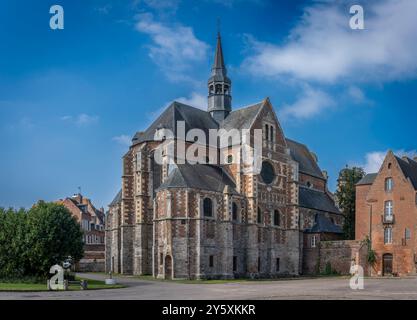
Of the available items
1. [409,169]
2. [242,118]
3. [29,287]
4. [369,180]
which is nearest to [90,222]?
[242,118]

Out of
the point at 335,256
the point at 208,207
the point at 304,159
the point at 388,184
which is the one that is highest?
the point at 304,159

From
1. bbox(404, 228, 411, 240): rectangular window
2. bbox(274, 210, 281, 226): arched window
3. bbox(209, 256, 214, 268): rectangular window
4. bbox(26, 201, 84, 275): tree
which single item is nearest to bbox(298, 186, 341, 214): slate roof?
bbox(274, 210, 281, 226): arched window

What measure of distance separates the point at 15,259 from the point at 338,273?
38.5 m

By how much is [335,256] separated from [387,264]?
746cm

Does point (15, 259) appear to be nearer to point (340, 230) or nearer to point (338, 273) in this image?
point (338, 273)

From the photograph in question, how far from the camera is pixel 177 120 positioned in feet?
221

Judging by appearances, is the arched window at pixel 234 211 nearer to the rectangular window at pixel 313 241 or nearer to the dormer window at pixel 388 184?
the rectangular window at pixel 313 241

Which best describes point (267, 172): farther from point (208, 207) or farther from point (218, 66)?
point (218, 66)

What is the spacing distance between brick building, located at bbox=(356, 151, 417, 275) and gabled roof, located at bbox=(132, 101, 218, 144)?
20.9 metres

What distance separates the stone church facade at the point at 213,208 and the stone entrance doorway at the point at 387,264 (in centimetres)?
1058

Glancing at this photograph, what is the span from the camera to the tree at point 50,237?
4722cm

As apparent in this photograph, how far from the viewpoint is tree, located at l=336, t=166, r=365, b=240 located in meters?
81.1
